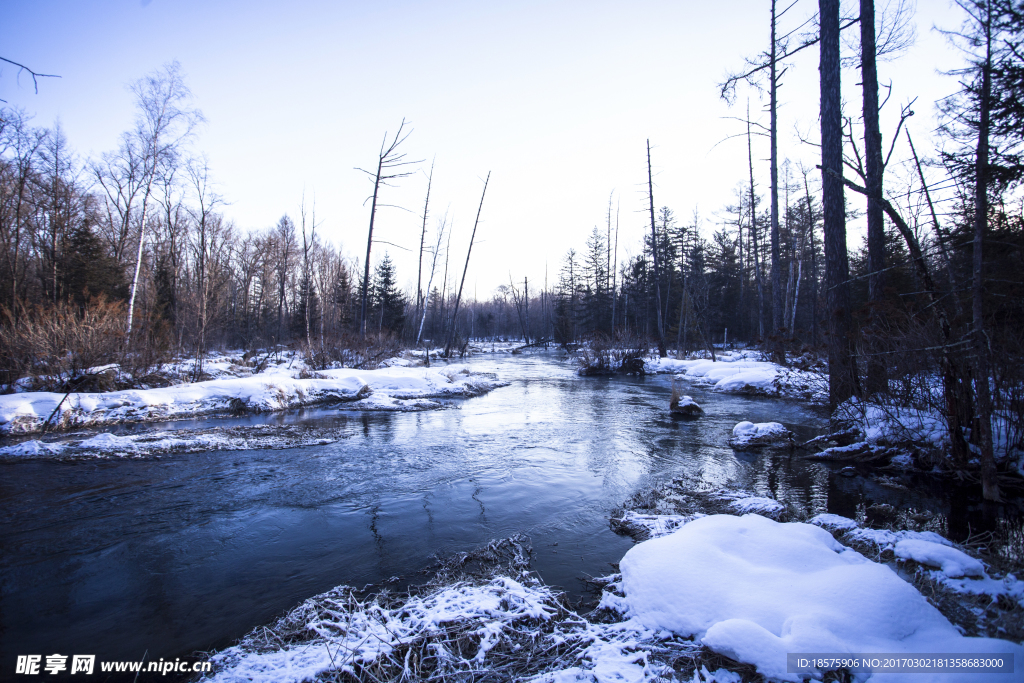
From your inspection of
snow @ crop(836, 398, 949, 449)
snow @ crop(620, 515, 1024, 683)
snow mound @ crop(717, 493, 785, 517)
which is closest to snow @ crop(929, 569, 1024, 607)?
snow @ crop(620, 515, 1024, 683)

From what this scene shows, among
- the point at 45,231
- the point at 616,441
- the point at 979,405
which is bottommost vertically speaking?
the point at 616,441

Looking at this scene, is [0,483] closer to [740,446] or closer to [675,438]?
[675,438]

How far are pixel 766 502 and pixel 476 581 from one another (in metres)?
3.33

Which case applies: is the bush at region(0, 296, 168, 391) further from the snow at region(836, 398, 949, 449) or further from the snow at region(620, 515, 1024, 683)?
the snow at region(836, 398, 949, 449)

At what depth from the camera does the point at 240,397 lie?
10398 millimetres

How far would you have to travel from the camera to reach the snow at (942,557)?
2789 mm

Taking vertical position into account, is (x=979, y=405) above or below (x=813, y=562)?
above

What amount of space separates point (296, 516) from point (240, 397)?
7419 millimetres

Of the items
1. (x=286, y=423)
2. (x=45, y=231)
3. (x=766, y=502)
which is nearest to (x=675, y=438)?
(x=766, y=502)

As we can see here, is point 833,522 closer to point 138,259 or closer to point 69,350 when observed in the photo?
point 69,350

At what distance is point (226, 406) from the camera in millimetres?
10203

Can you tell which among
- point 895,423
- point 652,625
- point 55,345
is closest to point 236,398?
point 55,345

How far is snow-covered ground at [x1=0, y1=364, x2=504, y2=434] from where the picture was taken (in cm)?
775

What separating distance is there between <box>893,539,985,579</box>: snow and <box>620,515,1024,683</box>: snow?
20.3 inches
